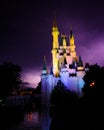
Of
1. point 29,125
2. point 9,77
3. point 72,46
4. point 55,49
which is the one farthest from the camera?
point 55,49

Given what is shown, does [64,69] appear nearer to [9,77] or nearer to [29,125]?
[9,77]

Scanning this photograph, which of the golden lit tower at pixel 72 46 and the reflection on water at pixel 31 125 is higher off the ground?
the golden lit tower at pixel 72 46

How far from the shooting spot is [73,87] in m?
88.9

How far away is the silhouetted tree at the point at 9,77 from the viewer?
71275 mm

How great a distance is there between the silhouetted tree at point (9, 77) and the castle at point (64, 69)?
10248mm

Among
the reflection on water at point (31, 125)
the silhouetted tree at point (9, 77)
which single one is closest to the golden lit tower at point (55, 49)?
the silhouetted tree at point (9, 77)

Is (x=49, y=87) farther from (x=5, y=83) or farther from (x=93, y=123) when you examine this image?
(x=93, y=123)

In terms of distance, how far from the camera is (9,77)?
83.3 metres

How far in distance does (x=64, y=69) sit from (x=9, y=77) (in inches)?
719

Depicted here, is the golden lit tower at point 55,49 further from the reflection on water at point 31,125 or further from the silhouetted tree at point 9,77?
the reflection on water at point 31,125

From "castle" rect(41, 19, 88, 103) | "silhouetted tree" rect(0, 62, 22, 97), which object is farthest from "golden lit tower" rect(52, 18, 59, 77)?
"silhouetted tree" rect(0, 62, 22, 97)

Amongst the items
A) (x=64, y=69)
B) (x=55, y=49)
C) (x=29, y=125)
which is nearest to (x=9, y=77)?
(x=64, y=69)

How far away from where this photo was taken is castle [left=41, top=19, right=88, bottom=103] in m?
90.1

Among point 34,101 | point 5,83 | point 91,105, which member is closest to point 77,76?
point 5,83
